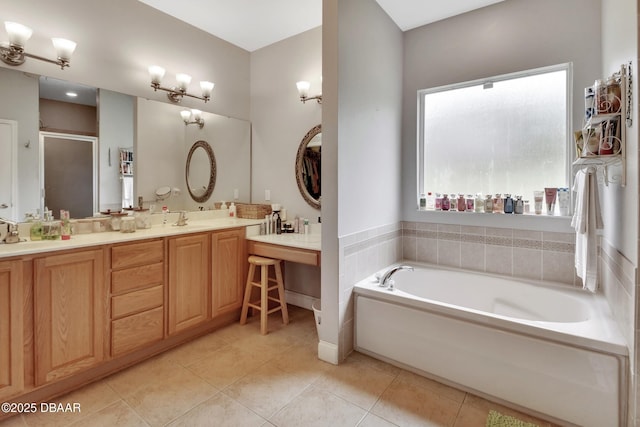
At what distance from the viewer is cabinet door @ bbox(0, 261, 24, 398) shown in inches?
60.7

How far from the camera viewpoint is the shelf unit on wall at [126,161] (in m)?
2.51

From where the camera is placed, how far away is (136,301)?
208cm

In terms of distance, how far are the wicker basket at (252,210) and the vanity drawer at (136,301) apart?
4.18ft

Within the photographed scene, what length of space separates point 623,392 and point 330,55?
241 centimetres

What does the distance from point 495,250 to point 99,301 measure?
289cm

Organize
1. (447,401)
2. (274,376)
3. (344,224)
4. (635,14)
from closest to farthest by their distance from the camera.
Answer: (635,14)
(447,401)
(274,376)
(344,224)

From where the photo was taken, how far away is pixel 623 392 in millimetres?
1406

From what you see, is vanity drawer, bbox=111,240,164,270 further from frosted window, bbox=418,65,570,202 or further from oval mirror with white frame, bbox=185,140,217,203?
frosted window, bbox=418,65,570,202

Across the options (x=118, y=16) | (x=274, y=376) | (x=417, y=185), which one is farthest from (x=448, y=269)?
(x=118, y=16)

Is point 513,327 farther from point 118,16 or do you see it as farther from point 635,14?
point 118,16

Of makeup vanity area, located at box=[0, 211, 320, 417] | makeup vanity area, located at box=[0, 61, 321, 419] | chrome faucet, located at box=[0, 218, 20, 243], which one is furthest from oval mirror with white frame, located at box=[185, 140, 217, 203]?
chrome faucet, located at box=[0, 218, 20, 243]

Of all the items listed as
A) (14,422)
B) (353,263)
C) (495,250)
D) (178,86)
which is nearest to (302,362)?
(353,263)

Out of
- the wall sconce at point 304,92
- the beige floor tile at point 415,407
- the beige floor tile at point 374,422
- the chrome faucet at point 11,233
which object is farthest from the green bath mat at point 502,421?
the chrome faucet at point 11,233

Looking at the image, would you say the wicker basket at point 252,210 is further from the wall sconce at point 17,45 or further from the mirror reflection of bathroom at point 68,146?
the wall sconce at point 17,45
